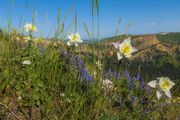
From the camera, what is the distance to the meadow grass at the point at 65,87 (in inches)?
109

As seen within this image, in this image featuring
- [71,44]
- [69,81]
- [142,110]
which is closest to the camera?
[69,81]

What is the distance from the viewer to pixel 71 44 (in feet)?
12.5

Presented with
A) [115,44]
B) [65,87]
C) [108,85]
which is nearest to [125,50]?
[115,44]

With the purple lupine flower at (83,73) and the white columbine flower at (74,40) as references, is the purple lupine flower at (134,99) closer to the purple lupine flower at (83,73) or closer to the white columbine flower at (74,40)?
the purple lupine flower at (83,73)

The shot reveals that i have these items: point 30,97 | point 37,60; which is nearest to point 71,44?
point 37,60

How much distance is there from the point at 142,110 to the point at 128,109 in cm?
18

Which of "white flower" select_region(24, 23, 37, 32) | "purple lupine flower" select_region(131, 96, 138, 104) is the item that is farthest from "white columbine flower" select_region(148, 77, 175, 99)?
"white flower" select_region(24, 23, 37, 32)

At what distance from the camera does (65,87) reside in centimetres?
309

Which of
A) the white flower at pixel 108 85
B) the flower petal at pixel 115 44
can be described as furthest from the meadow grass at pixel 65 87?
the flower petal at pixel 115 44

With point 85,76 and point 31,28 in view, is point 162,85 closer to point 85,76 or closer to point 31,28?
point 85,76

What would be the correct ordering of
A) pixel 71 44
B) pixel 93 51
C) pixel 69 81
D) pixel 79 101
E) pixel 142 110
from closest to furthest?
1. pixel 93 51
2. pixel 79 101
3. pixel 69 81
4. pixel 142 110
5. pixel 71 44

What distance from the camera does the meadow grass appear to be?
109 inches

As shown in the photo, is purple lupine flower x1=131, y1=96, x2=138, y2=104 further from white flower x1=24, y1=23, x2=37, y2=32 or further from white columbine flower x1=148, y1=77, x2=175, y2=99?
white flower x1=24, y1=23, x2=37, y2=32

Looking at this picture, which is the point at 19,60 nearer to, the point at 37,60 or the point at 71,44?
the point at 37,60
